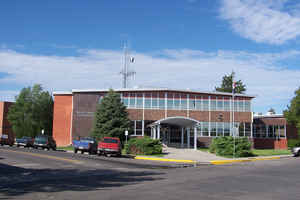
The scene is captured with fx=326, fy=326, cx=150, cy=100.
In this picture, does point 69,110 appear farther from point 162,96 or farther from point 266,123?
point 266,123

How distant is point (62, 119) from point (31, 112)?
1884cm

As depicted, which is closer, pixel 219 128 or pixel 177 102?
pixel 177 102

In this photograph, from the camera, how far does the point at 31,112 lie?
213ft

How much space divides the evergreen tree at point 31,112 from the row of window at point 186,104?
27.8m

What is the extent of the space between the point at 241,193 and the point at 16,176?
9.61 metres

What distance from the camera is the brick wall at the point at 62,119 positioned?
159 ft

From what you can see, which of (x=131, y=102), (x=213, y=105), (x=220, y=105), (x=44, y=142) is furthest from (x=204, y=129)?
(x=44, y=142)

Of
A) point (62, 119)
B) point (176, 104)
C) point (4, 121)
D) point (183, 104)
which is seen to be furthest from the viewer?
point (4, 121)

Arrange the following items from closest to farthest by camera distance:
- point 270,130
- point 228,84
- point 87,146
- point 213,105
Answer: point 87,146, point 213,105, point 270,130, point 228,84

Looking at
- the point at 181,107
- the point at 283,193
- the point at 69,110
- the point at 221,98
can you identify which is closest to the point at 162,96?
the point at 181,107

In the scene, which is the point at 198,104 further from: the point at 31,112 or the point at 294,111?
the point at 31,112

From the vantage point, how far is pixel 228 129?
4669 cm

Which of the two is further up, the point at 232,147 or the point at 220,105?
the point at 220,105

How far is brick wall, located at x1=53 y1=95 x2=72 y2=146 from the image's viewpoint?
48.5m
